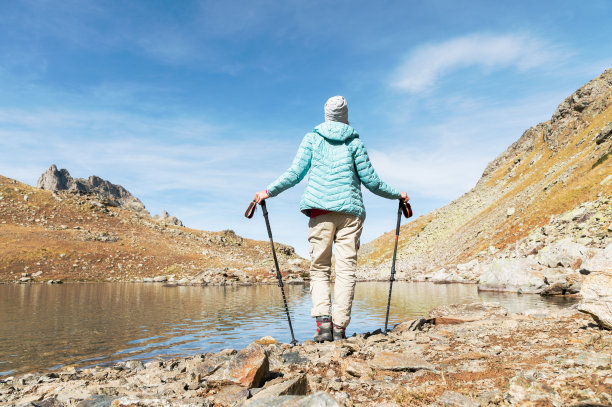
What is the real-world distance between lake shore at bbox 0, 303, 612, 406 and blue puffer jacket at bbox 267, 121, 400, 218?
8.16 feet

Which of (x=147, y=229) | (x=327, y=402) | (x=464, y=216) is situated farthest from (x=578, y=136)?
(x=327, y=402)

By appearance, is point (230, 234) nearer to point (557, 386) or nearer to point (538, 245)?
point (538, 245)

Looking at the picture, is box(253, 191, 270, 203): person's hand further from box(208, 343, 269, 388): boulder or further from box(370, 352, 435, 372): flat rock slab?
box(370, 352, 435, 372): flat rock slab

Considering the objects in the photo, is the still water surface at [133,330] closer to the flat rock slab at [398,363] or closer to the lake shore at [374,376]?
the lake shore at [374,376]

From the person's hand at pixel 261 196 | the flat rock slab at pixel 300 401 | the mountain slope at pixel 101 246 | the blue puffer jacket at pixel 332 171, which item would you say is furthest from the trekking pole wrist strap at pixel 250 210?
the mountain slope at pixel 101 246

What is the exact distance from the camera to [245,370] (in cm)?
433

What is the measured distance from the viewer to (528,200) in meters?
54.5

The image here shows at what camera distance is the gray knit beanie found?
7.43 m

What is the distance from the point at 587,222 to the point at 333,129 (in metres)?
28.4

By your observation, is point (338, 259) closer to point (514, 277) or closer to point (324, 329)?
point (324, 329)

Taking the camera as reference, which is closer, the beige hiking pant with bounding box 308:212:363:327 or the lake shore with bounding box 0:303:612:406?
the lake shore with bounding box 0:303:612:406

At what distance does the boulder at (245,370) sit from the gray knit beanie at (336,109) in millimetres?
4695

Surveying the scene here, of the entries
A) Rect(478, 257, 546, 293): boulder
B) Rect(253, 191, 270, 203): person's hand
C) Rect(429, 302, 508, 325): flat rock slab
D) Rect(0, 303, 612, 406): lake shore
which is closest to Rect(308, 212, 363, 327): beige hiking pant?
Rect(0, 303, 612, 406): lake shore

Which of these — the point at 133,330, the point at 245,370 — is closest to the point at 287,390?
the point at 245,370
